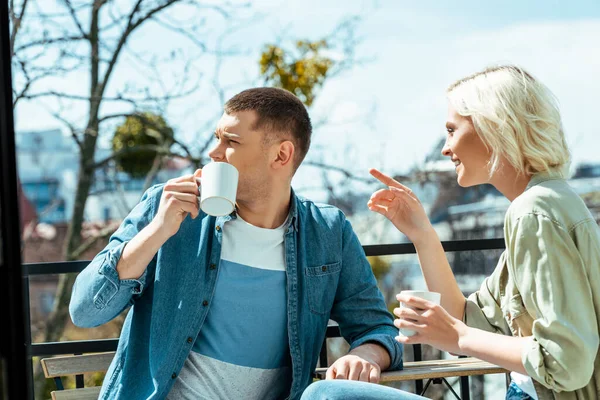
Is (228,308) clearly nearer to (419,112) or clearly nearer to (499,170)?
(499,170)

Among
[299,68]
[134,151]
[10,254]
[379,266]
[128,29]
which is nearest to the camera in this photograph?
[10,254]

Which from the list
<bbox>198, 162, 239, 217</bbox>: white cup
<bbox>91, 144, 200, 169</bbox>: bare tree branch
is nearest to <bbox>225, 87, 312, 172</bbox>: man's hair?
<bbox>198, 162, 239, 217</bbox>: white cup

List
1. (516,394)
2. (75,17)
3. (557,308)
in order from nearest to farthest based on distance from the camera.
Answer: (557,308), (516,394), (75,17)

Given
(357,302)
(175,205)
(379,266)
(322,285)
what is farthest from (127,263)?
(379,266)

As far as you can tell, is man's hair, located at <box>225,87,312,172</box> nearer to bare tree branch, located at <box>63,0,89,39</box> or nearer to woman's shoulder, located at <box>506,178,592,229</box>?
woman's shoulder, located at <box>506,178,592,229</box>

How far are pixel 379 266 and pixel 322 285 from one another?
22.5 ft

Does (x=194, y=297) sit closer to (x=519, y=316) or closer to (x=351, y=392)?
(x=351, y=392)

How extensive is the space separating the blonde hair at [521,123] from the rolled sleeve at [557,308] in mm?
183

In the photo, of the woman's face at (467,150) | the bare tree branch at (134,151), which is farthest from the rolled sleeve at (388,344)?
the bare tree branch at (134,151)

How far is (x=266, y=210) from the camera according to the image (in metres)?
2.10

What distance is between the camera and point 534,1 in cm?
1172

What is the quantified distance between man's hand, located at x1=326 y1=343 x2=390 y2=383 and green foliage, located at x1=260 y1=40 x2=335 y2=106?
6.10m

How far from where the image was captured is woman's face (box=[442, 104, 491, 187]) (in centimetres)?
173

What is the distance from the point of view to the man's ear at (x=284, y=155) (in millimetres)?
2143
